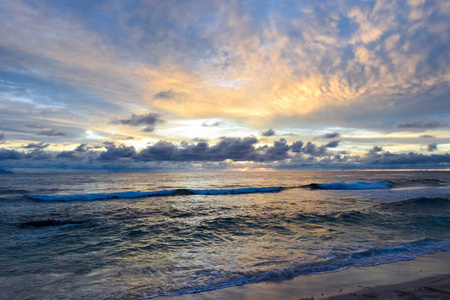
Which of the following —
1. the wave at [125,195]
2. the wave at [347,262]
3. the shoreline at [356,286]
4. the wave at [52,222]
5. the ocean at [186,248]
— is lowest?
the wave at [125,195]

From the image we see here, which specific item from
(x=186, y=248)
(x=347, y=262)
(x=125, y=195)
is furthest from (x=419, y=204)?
(x=125, y=195)

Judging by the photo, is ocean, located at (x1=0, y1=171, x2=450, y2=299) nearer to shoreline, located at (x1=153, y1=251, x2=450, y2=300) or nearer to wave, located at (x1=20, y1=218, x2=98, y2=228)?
wave, located at (x1=20, y1=218, x2=98, y2=228)

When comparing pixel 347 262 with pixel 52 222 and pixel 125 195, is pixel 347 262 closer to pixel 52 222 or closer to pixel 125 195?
pixel 52 222

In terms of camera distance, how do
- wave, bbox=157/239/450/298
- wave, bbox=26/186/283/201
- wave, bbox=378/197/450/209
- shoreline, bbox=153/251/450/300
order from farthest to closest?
wave, bbox=26/186/283/201, wave, bbox=378/197/450/209, wave, bbox=157/239/450/298, shoreline, bbox=153/251/450/300

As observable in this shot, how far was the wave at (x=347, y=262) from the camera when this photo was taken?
274 inches

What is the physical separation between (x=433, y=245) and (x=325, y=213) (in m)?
8.33

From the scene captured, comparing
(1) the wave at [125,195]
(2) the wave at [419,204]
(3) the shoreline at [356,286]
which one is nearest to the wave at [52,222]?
(3) the shoreline at [356,286]

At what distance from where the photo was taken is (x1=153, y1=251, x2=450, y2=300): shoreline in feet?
19.7

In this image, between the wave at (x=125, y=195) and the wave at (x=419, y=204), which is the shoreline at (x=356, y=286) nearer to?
the wave at (x=419, y=204)

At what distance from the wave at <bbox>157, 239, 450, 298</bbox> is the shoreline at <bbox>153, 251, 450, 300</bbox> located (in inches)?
9.0

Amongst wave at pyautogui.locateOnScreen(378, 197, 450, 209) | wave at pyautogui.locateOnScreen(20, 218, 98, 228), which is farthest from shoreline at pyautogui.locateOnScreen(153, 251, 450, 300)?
wave at pyautogui.locateOnScreen(378, 197, 450, 209)

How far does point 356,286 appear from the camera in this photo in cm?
655

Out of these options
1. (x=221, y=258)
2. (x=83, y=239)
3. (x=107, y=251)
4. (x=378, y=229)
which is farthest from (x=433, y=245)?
(x=83, y=239)

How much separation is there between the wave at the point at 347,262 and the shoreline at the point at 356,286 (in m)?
0.23
